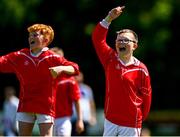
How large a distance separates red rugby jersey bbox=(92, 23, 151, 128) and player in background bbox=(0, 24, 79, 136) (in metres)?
0.76

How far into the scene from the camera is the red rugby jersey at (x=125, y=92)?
1235 centimetres

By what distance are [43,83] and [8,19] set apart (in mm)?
13093

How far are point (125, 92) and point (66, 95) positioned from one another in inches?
116

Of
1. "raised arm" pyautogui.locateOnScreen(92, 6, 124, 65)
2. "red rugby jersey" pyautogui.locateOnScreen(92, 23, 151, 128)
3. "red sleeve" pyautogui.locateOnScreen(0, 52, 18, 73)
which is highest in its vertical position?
"raised arm" pyautogui.locateOnScreen(92, 6, 124, 65)

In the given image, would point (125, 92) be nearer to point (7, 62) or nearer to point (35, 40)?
point (35, 40)

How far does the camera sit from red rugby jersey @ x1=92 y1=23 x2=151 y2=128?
12.4 m

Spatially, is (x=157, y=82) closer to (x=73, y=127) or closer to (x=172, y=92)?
(x=172, y=92)

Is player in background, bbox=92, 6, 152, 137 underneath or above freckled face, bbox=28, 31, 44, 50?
underneath

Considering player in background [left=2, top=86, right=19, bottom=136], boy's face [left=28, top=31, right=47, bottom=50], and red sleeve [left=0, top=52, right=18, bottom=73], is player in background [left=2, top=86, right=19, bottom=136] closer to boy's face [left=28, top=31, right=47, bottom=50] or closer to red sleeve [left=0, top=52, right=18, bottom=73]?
red sleeve [left=0, top=52, right=18, bottom=73]

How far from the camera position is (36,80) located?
42.6 ft

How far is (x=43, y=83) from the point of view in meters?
13.0

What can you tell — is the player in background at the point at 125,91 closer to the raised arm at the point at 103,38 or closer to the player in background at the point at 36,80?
the raised arm at the point at 103,38

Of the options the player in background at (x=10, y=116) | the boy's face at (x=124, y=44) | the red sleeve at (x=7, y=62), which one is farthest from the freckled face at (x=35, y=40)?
the player in background at (x=10, y=116)

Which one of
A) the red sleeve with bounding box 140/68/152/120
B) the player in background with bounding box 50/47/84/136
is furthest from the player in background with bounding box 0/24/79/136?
the player in background with bounding box 50/47/84/136
